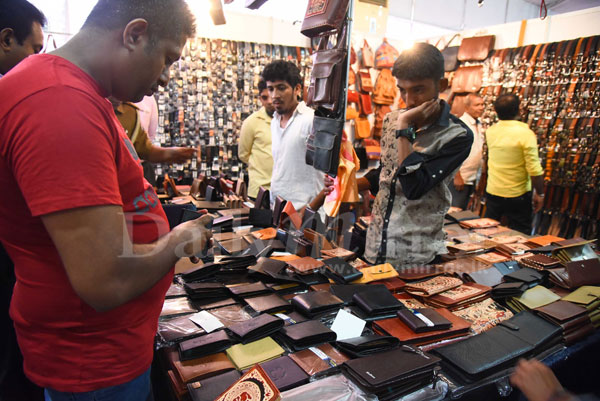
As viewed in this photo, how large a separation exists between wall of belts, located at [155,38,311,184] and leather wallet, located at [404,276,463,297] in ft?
14.6

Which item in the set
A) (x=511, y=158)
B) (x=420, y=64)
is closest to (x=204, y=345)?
(x=420, y=64)

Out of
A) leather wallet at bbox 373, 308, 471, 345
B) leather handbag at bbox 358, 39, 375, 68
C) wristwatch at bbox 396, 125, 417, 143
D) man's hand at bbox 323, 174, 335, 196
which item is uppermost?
leather handbag at bbox 358, 39, 375, 68

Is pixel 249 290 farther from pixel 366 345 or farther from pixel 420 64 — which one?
pixel 420 64

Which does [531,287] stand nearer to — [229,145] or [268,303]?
[268,303]

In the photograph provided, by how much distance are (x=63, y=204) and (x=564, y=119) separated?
5.85 meters

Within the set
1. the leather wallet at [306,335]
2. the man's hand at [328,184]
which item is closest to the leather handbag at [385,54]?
the man's hand at [328,184]

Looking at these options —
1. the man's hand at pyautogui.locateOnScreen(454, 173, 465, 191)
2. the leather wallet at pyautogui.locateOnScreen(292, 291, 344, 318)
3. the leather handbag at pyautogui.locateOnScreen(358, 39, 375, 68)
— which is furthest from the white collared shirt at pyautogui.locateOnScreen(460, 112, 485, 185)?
the leather wallet at pyautogui.locateOnScreen(292, 291, 344, 318)

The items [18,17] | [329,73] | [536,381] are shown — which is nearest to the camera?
[536,381]

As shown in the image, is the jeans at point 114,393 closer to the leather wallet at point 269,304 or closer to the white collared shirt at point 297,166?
the leather wallet at point 269,304

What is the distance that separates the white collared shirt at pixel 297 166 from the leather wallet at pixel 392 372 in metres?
2.08

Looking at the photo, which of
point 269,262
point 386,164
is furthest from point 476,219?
point 269,262

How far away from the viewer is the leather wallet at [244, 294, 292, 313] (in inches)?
67.4

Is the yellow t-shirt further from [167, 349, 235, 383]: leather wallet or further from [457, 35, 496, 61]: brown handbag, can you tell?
[167, 349, 235, 383]: leather wallet

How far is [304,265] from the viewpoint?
2113 mm
